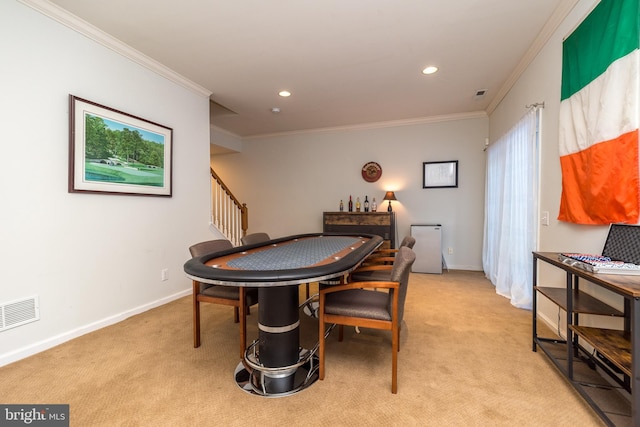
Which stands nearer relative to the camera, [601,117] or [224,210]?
[601,117]

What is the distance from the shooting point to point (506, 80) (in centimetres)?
358

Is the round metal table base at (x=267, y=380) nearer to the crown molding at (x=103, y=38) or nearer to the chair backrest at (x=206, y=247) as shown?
the chair backrest at (x=206, y=247)

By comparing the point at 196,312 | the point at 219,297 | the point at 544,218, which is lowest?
the point at 196,312

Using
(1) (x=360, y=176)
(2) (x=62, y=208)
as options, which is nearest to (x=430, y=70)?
(1) (x=360, y=176)

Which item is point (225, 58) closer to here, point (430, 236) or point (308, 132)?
point (308, 132)

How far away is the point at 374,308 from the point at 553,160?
2221 mm

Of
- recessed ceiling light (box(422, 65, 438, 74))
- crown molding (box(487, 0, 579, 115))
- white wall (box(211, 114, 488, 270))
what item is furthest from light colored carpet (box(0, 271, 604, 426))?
recessed ceiling light (box(422, 65, 438, 74))

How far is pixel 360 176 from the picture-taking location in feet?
18.4

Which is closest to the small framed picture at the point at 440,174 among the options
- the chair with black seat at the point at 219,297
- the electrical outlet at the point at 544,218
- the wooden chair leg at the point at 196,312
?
the electrical outlet at the point at 544,218

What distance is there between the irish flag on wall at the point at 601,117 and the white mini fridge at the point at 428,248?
98.3 inches

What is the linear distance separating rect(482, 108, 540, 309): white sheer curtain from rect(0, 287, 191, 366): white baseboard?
163 inches

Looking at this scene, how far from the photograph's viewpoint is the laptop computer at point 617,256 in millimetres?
1413

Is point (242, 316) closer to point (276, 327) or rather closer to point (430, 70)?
point (276, 327)

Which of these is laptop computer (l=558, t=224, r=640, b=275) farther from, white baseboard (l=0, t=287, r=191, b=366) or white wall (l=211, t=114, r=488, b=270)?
white baseboard (l=0, t=287, r=191, b=366)
